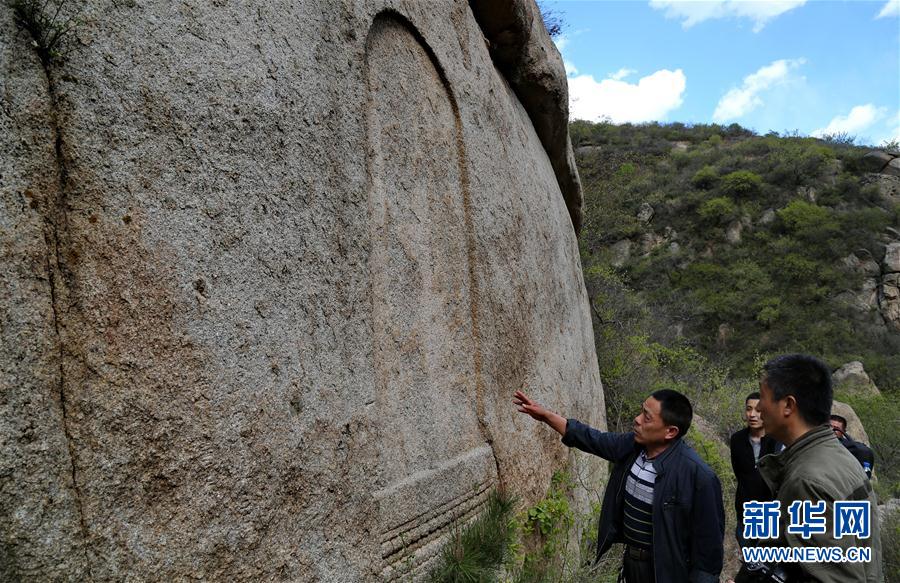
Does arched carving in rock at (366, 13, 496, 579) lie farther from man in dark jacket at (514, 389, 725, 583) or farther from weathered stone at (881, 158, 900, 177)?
weathered stone at (881, 158, 900, 177)

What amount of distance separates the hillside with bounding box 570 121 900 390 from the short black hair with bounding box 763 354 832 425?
36.7 feet

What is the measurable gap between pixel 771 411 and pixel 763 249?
21616 mm

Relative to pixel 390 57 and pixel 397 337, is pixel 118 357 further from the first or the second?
pixel 390 57

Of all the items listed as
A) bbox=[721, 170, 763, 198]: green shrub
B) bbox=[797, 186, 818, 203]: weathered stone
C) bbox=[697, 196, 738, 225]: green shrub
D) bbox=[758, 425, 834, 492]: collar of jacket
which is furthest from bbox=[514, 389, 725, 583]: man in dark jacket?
bbox=[797, 186, 818, 203]: weathered stone

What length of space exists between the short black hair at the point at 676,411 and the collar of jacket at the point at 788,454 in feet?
1.96

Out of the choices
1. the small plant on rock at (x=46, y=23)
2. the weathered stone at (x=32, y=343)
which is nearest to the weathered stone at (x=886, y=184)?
the small plant on rock at (x=46, y=23)

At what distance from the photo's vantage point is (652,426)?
3039 millimetres

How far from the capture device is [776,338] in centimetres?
1839

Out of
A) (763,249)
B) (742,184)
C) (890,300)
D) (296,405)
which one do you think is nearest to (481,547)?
(296,405)

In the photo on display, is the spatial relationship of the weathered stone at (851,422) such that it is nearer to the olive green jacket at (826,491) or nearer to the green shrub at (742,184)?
the olive green jacket at (826,491)

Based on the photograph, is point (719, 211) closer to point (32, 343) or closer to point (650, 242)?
point (650, 242)

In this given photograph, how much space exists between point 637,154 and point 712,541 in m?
26.8

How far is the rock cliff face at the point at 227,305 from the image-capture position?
180 centimetres

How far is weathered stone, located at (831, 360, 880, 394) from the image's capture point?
1599cm
